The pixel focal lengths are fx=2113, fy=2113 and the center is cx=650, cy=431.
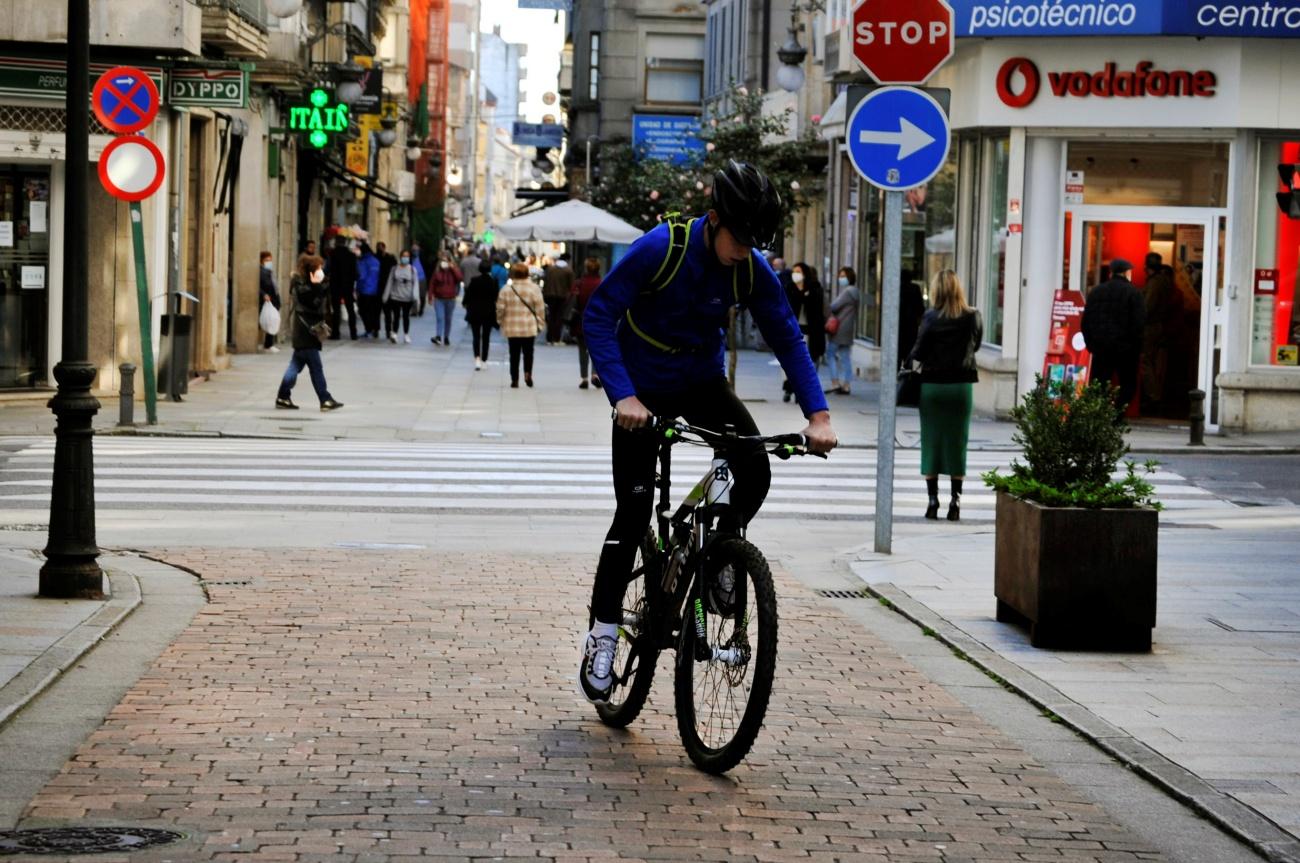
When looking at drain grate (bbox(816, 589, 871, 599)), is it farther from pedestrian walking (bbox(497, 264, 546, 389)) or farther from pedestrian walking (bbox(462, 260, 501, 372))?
pedestrian walking (bbox(462, 260, 501, 372))

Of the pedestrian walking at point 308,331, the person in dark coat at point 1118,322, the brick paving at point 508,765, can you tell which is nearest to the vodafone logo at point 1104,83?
the person in dark coat at point 1118,322

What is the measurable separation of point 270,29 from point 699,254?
88.1 ft

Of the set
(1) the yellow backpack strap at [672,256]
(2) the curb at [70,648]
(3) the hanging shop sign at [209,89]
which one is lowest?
(2) the curb at [70,648]

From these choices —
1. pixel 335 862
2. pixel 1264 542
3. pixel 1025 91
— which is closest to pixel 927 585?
pixel 1264 542

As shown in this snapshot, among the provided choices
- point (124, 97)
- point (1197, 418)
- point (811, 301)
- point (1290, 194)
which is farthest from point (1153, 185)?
point (124, 97)

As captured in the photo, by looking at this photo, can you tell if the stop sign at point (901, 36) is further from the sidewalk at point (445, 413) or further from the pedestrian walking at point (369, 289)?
the pedestrian walking at point (369, 289)

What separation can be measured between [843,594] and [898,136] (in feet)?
9.15

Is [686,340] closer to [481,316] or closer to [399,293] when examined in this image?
[481,316]

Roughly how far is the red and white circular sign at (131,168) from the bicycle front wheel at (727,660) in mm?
13068

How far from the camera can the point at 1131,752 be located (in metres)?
6.99

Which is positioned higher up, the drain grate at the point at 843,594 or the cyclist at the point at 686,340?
the cyclist at the point at 686,340

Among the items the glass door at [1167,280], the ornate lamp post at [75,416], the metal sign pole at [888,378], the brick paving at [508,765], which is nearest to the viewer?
the brick paving at [508,765]

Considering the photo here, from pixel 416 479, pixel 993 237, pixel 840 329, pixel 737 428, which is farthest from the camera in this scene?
pixel 840 329

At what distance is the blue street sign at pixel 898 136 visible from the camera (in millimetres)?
12109
